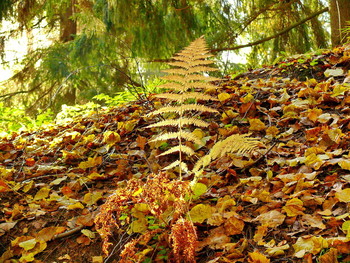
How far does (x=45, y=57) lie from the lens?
762cm

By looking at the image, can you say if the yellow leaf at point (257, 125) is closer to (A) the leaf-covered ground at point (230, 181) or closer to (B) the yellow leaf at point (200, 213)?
(A) the leaf-covered ground at point (230, 181)

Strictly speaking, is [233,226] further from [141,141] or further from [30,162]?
[30,162]

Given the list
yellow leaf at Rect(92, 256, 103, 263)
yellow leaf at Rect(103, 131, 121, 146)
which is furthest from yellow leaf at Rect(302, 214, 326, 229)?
yellow leaf at Rect(103, 131, 121, 146)

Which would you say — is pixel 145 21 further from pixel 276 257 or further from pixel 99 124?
pixel 276 257

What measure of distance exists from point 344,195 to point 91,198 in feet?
4.19

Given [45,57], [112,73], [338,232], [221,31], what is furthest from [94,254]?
[45,57]

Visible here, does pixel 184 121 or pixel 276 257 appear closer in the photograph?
pixel 276 257

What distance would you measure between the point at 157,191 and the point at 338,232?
0.70m

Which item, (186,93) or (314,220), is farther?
(186,93)

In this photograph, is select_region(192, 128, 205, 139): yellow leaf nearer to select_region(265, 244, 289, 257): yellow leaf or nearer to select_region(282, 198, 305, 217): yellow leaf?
select_region(282, 198, 305, 217): yellow leaf

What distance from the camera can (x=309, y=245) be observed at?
1.21 metres

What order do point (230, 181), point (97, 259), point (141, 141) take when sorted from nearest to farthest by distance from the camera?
point (97, 259) → point (230, 181) → point (141, 141)

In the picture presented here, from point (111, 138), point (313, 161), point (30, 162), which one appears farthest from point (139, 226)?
point (30, 162)

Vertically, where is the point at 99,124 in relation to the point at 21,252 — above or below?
above
